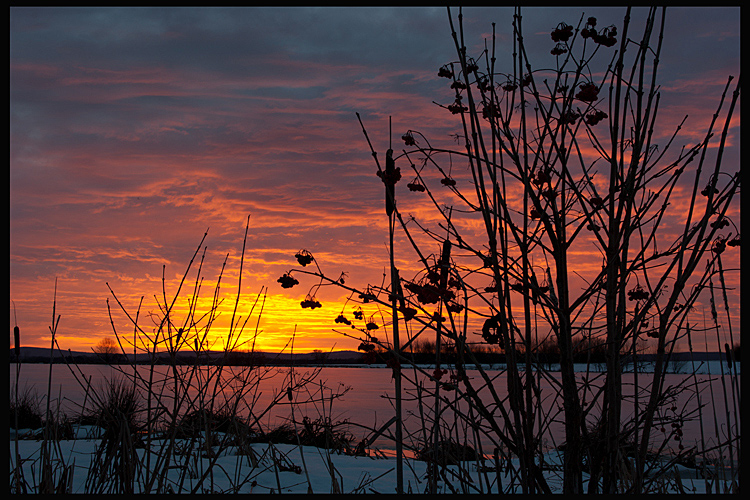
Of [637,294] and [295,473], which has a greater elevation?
[637,294]

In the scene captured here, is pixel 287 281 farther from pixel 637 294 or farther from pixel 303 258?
pixel 637 294

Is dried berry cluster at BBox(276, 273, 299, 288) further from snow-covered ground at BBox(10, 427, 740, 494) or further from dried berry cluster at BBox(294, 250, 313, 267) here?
snow-covered ground at BBox(10, 427, 740, 494)

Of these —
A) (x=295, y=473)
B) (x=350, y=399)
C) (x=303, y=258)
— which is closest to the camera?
(x=303, y=258)

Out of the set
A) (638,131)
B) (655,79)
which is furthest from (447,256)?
(655,79)

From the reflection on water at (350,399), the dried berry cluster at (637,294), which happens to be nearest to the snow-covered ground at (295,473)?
the reflection on water at (350,399)

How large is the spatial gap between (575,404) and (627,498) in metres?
0.30

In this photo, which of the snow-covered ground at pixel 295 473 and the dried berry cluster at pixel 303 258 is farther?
the snow-covered ground at pixel 295 473

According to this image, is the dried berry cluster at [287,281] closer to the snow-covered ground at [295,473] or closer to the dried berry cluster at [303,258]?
the dried berry cluster at [303,258]

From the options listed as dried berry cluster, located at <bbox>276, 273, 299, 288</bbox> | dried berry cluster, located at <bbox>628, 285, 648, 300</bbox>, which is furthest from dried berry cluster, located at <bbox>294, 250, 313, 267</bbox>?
dried berry cluster, located at <bbox>628, 285, 648, 300</bbox>

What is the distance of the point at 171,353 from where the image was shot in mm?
2520

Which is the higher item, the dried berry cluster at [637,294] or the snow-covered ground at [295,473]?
the dried berry cluster at [637,294]

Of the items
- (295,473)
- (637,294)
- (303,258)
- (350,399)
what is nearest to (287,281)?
(303,258)
